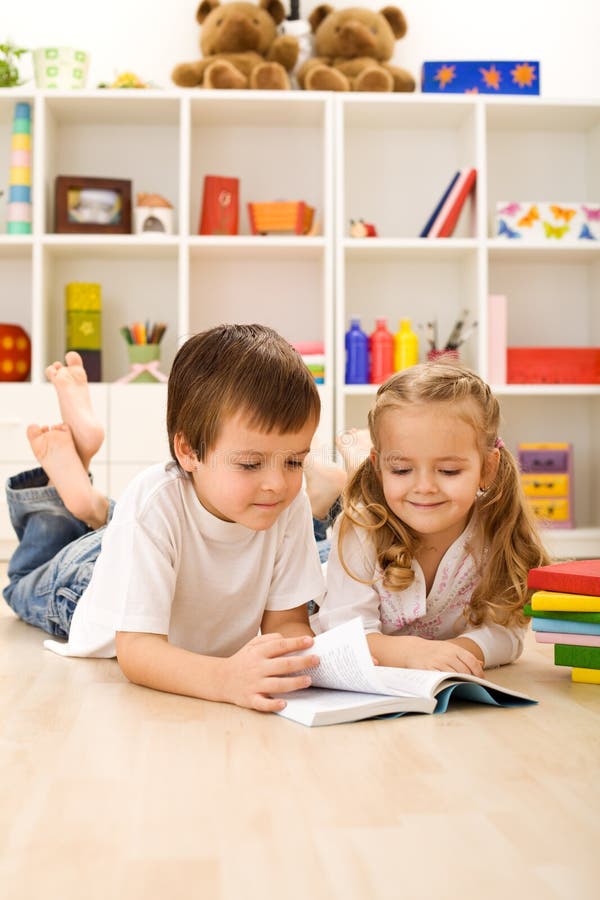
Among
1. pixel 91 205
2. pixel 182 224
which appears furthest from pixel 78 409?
pixel 91 205

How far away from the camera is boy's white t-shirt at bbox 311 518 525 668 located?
1416mm

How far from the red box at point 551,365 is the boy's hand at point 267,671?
7.56 ft

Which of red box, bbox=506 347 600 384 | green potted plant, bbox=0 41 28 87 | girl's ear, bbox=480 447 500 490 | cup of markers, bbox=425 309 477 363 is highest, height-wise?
green potted plant, bbox=0 41 28 87

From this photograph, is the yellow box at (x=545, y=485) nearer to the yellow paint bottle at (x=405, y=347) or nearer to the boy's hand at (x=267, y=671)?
the yellow paint bottle at (x=405, y=347)

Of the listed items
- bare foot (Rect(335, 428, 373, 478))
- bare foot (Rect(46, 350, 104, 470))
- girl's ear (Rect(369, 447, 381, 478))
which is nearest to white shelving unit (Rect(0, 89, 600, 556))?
bare foot (Rect(46, 350, 104, 470))

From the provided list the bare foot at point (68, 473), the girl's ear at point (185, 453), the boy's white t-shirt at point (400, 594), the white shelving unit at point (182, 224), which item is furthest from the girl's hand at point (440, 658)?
the white shelving unit at point (182, 224)

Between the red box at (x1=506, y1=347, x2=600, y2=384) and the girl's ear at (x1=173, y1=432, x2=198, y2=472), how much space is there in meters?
2.18

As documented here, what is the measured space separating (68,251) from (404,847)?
2864 millimetres

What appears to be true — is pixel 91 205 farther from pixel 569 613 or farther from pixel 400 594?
pixel 569 613

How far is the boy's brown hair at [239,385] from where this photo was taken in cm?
118

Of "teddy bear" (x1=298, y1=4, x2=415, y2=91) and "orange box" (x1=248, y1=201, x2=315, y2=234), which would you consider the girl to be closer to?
"orange box" (x1=248, y1=201, x2=315, y2=234)

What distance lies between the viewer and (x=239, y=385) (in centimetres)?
118

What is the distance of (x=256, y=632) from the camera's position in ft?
4.50

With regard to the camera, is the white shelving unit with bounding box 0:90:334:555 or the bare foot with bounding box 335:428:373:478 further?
the white shelving unit with bounding box 0:90:334:555
